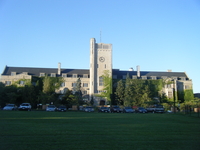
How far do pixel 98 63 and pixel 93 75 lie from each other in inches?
162

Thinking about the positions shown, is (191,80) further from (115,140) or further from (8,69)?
(115,140)

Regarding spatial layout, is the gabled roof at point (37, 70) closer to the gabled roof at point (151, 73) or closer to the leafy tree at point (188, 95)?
the gabled roof at point (151, 73)

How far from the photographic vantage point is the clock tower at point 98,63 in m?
73.4

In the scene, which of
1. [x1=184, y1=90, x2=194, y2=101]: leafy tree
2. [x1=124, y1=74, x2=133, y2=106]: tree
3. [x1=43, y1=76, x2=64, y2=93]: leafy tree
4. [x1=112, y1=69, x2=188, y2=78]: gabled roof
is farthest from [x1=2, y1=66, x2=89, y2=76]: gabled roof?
[x1=184, y1=90, x2=194, y2=101]: leafy tree

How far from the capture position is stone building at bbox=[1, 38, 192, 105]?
240ft

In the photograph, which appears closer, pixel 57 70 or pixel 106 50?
pixel 106 50

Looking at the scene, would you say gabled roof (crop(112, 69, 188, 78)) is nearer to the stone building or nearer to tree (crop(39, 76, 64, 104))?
the stone building

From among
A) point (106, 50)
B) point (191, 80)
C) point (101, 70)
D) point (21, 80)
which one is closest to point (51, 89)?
point (21, 80)

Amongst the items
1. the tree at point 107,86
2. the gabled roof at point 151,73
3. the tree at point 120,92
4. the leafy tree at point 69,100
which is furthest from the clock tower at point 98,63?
the leafy tree at point 69,100

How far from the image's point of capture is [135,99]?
222 feet

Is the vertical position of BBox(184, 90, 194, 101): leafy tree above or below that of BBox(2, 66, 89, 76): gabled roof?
below

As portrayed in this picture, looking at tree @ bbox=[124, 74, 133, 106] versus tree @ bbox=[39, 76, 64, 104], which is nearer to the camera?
tree @ bbox=[39, 76, 64, 104]

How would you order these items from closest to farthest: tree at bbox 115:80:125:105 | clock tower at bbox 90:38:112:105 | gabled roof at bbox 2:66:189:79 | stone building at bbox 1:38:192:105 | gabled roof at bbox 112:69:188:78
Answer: tree at bbox 115:80:125:105 < stone building at bbox 1:38:192:105 < clock tower at bbox 90:38:112:105 < gabled roof at bbox 2:66:189:79 < gabled roof at bbox 112:69:188:78

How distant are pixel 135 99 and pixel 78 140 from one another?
5823 centimetres
